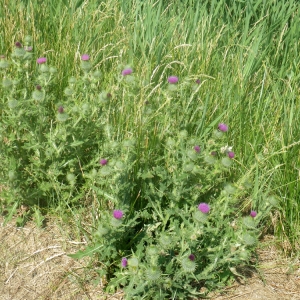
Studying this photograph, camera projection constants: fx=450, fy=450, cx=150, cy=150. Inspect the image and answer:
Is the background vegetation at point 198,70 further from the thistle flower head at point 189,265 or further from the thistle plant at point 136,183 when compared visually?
the thistle flower head at point 189,265

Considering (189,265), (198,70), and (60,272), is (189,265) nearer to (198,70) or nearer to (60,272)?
(60,272)

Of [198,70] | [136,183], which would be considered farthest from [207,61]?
[136,183]

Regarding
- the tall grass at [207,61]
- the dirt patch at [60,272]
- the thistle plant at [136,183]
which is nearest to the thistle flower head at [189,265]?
the thistle plant at [136,183]

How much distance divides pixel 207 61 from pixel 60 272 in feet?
5.46

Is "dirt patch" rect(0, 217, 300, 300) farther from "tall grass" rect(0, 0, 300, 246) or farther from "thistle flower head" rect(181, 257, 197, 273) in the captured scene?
"thistle flower head" rect(181, 257, 197, 273)

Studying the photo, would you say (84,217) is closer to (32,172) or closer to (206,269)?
(32,172)

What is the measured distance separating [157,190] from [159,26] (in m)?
1.54

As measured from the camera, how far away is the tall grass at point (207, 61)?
2.53m

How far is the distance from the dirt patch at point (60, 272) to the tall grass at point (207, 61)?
0.22m

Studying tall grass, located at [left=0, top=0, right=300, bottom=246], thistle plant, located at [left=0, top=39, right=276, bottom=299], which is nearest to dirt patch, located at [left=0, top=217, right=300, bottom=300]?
thistle plant, located at [left=0, top=39, right=276, bottom=299]

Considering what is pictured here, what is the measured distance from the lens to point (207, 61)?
3.04 meters

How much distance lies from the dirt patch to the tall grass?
216mm

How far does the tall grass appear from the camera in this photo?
2529 millimetres

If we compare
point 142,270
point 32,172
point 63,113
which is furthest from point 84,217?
point 142,270
